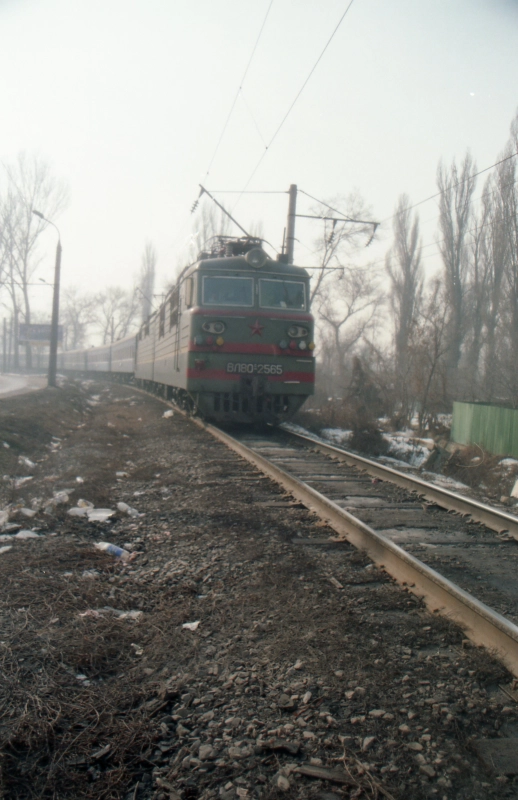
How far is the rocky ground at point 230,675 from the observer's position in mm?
1957

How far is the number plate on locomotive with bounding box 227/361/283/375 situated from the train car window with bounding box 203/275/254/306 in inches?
47.1

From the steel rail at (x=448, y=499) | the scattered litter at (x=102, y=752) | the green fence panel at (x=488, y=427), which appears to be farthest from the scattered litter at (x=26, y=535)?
the green fence panel at (x=488, y=427)

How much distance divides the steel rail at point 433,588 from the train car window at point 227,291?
20.9 ft

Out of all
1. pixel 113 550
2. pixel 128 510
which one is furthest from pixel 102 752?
pixel 128 510

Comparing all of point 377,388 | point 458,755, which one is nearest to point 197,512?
point 458,755

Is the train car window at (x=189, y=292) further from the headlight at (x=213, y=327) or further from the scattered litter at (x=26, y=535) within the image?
the scattered litter at (x=26, y=535)

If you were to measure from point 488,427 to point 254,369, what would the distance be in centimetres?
592

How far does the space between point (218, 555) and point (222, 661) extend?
155 centimetres

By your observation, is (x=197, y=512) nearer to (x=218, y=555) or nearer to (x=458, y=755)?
(x=218, y=555)

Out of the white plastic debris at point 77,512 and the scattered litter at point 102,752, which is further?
the white plastic debris at point 77,512

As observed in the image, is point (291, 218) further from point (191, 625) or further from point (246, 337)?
point (191, 625)

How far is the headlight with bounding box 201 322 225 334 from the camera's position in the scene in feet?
35.9

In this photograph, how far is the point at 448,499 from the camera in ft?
19.1

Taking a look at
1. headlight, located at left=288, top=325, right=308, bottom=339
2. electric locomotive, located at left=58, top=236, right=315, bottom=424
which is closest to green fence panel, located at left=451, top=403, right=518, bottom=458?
electric locomotive, located at left=58, top=236, right=315, bottom=424
